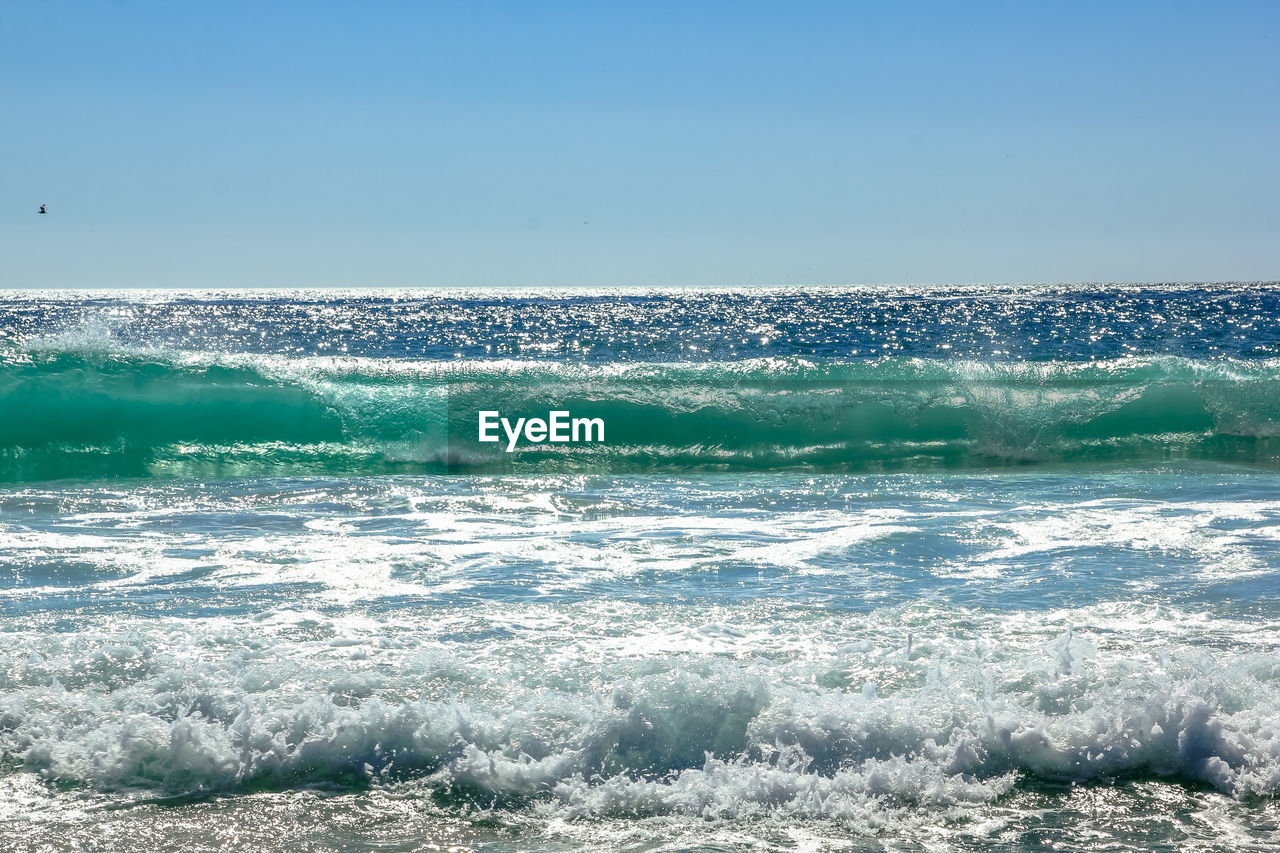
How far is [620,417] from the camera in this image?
15.5 metres

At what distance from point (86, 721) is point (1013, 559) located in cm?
509

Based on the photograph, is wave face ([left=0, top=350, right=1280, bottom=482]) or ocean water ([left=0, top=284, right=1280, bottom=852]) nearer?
ocean water ([left=0, top=284, right=1280, bottom=852])

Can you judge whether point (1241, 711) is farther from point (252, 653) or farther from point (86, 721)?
point (86, 721)

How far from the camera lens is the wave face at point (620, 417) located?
1428 cm

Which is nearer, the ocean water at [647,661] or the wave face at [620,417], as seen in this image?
the ocean water at [647,661]

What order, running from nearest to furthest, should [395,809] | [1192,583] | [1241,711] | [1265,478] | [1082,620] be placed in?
[395,809], [1241,711], [1082,620], [1192,583], [1265,478]

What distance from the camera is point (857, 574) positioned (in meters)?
6.25

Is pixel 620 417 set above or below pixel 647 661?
above

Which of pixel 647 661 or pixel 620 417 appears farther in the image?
pixel 620 417

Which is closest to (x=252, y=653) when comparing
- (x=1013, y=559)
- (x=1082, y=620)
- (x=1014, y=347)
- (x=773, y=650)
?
(x=773, y=650)

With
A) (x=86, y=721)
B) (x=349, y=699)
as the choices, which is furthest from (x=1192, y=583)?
(x=86, y=721)

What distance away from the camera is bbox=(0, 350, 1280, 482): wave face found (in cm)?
1428

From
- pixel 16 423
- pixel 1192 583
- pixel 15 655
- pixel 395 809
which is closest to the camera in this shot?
pixel 395 809

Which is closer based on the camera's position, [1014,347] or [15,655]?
[15,655]
